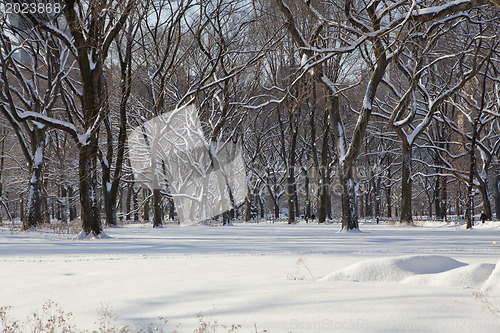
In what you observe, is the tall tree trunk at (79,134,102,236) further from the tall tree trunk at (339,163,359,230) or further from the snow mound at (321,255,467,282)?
the snow mound at (321,255,467,282)

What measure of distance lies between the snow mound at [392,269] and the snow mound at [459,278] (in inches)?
7.6

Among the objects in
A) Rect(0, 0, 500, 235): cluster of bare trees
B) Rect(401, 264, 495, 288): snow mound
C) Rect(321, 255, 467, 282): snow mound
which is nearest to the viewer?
Rect(401, 264, 495, 288): snow mound

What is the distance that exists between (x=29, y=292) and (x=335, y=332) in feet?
12.6

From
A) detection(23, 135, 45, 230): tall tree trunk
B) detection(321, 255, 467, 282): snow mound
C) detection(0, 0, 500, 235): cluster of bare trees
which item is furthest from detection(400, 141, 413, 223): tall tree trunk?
detection(321, 255, 467, 282): snow mound

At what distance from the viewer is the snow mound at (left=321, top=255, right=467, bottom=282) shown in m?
5.39

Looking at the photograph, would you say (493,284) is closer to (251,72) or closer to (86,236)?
(86,236)

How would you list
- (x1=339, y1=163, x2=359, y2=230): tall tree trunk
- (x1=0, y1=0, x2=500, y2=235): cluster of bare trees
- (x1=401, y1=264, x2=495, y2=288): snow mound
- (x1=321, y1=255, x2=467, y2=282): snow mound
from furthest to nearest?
(x1=339, y1=163, x2=359, y2=230): tall tree trunk < (x1=0, y1=0, x2=500, y2=235): cluster of bare trees < (x1=321, y1=255, x2=467, y2=282): snow mound < (x1=401, y1=264, x2=495, y2=288): snow mound

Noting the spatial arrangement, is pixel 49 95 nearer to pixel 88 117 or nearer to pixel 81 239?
pixel 88 117

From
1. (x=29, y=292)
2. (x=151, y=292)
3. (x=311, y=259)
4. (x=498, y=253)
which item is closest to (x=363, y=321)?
(x=151, y=292)

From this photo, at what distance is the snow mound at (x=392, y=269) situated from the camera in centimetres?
539

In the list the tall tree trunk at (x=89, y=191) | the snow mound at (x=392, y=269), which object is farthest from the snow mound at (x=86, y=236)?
the snow mound at (x=392, y=269)

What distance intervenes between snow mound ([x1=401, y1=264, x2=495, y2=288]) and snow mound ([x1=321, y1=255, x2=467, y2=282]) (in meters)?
0.19

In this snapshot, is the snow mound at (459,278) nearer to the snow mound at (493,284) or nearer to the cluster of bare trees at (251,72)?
the snow mound at (493,284)

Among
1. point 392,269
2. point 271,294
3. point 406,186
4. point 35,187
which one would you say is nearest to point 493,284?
point 392,269
